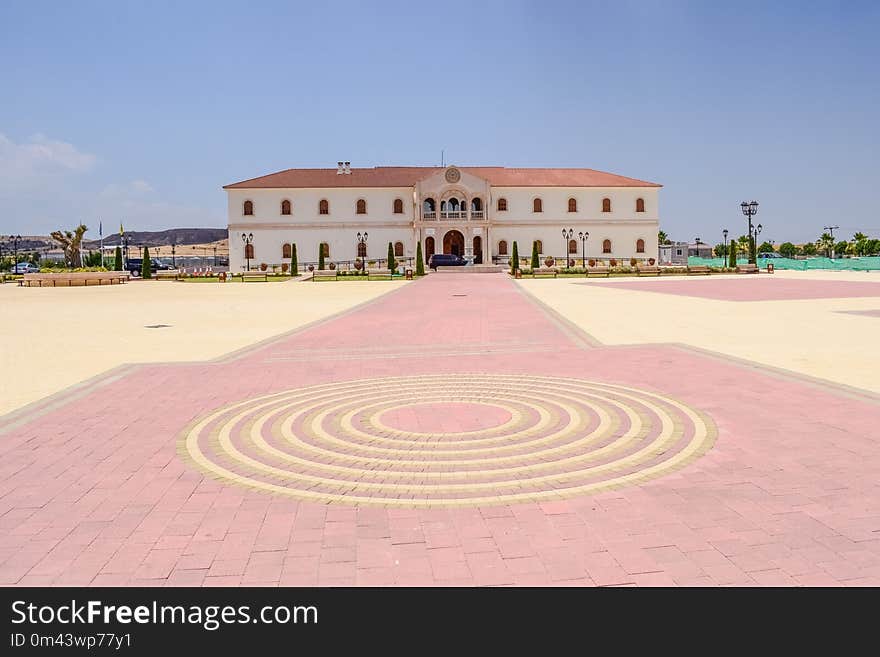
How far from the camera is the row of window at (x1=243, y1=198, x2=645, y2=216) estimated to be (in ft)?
213

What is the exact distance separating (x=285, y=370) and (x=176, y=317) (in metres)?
10.5

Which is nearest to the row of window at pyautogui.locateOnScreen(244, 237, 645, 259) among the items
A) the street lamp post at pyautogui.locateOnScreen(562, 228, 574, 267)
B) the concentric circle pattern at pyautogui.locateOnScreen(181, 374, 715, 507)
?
the street lamp post at pyautogui.locateOnScreen(562, 228, 574, 267)

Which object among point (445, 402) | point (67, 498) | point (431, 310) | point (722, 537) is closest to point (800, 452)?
point (722, 537)

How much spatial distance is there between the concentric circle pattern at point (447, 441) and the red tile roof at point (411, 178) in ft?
198

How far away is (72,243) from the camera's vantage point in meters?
45.0

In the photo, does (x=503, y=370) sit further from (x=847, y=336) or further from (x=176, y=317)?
(x=176, y=317)

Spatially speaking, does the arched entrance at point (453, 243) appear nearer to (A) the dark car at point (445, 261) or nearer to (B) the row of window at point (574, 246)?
(B) the row of window at point (574, 246)

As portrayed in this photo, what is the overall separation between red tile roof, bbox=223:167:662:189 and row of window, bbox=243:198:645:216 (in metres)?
1.52

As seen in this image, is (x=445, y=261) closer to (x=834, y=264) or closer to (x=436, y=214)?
(x=436, y=214)

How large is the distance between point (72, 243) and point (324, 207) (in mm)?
25644

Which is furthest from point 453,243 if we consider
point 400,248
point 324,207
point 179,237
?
point 179,237

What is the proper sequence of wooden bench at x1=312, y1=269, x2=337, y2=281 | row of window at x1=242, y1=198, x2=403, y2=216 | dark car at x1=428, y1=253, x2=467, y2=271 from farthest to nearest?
1. row of window at x1=242, y1=198, x2=403, y2=216
2. dark car at x1=428, y1=253, x2=467, y2=271
3. wooden bench at x1=312, y1=269, x2=337, y2=281

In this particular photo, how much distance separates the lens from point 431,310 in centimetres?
1984

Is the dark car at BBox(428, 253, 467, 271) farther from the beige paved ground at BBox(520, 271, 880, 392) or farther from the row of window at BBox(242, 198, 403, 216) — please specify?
the beige paved ground at BBox(520, 271, 880, 392)
